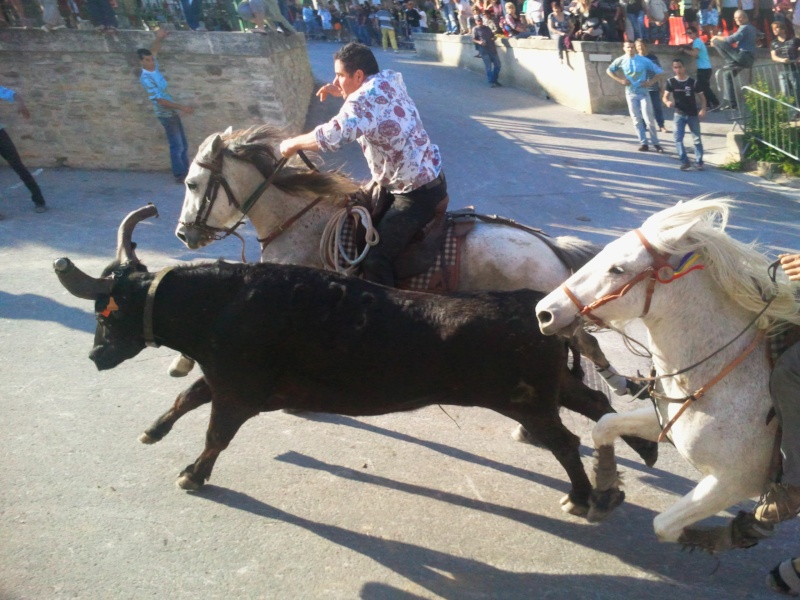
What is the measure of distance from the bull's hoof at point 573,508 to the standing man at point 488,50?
54.0 feet

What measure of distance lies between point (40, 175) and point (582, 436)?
10006mm

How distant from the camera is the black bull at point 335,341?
3512 millimetres

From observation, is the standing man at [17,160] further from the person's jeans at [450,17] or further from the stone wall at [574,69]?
the person's jeans at [450,17]

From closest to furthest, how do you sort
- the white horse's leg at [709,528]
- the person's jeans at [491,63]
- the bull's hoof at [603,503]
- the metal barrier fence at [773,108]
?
the white horse's leg at [709,528] < the bull's hoof at [603,503] < the metal barrier fence at [773,108] < the person's jeans at [491,63]

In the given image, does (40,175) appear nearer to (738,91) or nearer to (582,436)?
(582,436)

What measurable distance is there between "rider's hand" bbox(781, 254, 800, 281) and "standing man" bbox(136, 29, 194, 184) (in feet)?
30.7

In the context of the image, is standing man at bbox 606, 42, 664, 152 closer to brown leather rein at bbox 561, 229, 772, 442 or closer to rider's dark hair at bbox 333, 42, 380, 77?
rider's dark hair at bbox 333, 42, 380, 77

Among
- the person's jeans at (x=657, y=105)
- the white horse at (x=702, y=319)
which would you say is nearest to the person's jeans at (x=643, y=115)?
the person's jeans at (x=657, y=105)

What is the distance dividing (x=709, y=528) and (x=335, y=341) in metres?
1.99

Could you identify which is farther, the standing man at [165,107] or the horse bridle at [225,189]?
the standing man at [165,107]

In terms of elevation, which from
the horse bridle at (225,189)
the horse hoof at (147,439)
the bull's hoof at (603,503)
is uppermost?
the horse bridle at (225,189)

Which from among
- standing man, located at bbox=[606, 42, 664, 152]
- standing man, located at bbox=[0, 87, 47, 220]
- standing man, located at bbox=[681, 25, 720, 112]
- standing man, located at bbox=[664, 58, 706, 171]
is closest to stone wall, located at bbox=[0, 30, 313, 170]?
standing man, located at bbox=[0, 87, 47, 220]

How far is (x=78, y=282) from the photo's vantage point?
3.54 metres

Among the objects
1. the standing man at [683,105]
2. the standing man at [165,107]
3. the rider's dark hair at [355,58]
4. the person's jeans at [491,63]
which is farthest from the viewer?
the person's jeans at [491,63]
